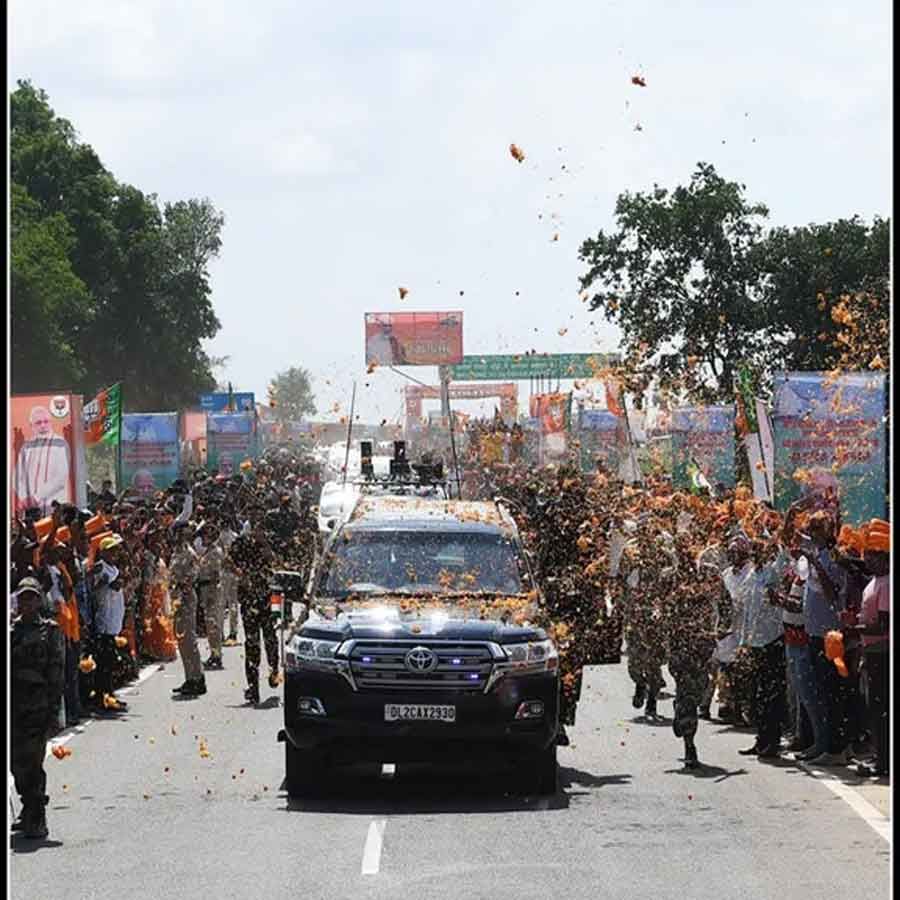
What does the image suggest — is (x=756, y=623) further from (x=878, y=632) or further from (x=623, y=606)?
(x=623, y=606)

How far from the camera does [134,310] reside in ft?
276

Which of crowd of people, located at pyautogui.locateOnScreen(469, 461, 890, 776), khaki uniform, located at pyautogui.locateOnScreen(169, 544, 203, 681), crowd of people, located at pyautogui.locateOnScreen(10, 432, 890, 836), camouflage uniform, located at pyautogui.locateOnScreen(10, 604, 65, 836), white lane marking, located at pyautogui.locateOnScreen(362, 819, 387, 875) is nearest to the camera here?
white lane marking, located at pyautogui.locateOnScreen(362, 819, 387, 875)

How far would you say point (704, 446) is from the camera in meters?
33.5

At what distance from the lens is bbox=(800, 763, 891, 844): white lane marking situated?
13119 mm

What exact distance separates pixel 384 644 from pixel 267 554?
724 cm

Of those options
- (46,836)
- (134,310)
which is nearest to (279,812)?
(46,836)

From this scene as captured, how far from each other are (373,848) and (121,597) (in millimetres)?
9700

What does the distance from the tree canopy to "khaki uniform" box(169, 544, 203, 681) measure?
16.8m

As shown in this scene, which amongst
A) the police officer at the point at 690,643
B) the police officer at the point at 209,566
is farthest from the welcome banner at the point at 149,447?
the police officer at the point at 690,643

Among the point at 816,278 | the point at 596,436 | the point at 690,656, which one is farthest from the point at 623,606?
the point at 596,436

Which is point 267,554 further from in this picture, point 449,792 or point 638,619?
point 449,792

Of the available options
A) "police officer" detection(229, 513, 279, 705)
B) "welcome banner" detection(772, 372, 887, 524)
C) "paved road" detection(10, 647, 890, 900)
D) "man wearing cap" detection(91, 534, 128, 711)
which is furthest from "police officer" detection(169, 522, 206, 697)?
"welcome banner" detection(772, 372, 887, 524)

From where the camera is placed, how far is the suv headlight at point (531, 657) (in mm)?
14406

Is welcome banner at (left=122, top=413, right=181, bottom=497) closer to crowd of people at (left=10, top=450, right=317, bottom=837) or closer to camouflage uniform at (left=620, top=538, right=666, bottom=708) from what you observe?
crowd of people at (left=10, top=450, right=317, bottom=837)
